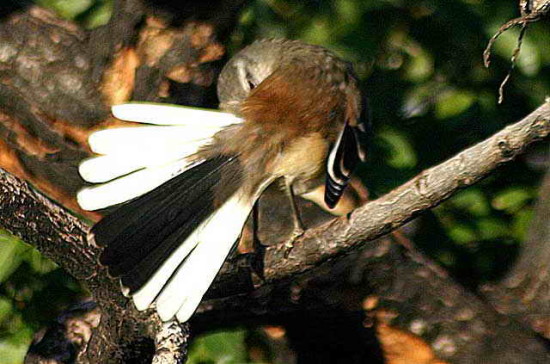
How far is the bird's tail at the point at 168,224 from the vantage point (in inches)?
111

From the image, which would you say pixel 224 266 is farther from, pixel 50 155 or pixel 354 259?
pixel 50 155

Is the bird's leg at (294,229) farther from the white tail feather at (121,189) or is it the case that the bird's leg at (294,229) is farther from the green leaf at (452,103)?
the green leaf at (452,103)

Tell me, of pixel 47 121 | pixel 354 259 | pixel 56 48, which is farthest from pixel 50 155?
pixel 354 259

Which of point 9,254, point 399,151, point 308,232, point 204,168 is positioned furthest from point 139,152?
Answer: point 399,151

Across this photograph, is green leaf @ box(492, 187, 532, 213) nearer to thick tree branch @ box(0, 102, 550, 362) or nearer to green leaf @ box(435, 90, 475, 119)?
green leaf @ box(435, 90, 475, 119)

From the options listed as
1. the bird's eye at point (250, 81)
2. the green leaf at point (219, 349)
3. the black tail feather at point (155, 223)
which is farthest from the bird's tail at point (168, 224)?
the green leaf at point (219, 349)

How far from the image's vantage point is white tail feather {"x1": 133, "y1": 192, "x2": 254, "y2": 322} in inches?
110

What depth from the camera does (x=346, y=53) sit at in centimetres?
423

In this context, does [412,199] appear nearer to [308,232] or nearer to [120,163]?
[308,232]

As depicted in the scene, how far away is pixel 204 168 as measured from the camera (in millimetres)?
3162

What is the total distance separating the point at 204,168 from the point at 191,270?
403 millimetres

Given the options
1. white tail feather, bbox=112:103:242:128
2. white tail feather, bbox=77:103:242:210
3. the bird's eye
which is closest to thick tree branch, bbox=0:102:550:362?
white tail feather, bbox=77:103:242:210

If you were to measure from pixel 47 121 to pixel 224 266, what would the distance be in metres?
1.22

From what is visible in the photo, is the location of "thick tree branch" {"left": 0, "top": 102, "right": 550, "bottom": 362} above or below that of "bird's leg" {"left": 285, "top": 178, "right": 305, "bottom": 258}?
above
